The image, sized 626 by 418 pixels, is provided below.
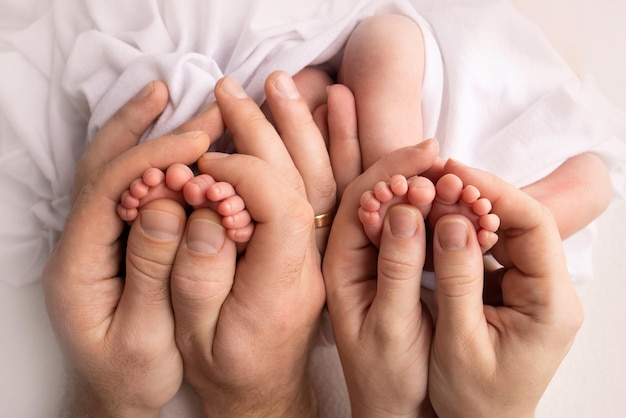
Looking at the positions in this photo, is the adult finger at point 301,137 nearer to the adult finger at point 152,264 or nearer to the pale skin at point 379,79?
the pale skin at point 379,79

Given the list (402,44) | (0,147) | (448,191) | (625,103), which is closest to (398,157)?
(448,191)

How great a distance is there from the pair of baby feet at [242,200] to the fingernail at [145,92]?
178mm

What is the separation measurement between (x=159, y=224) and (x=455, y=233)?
1.22 feet

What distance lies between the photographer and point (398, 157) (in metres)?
0.80

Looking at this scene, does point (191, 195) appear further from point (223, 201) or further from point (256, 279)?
point (256, 279)

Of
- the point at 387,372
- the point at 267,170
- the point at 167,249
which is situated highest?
the point at 267,170

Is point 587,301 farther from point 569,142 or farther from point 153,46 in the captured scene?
point 153,46

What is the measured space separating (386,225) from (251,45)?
0.38 m

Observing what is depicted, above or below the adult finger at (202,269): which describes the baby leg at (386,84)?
above

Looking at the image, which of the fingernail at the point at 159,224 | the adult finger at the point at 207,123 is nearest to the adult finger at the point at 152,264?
the fingernail at the point at 159,224

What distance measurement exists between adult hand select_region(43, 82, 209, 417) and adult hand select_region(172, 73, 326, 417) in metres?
0.03

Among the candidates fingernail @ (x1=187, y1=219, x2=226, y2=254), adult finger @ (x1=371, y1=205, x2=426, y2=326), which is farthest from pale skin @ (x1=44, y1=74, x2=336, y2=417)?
adult finger @ (x1=371, y1=205, x2=426, y2=326)

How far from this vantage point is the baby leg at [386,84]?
91cm

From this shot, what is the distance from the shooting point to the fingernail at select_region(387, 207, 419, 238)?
77 centimetres
